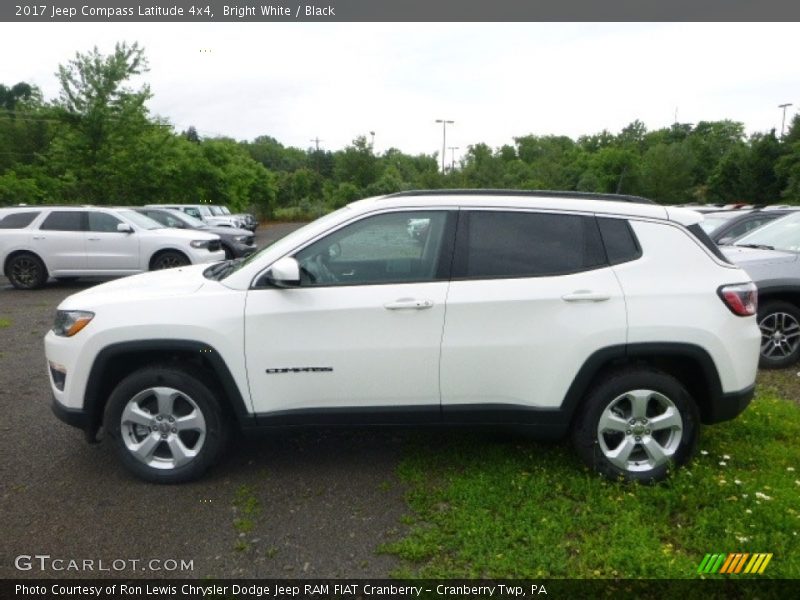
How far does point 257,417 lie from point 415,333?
3.64 ft

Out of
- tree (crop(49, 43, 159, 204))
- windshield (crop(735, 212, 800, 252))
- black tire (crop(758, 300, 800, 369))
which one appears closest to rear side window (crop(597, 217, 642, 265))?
black tire (crop(758, 300, 800, 369))

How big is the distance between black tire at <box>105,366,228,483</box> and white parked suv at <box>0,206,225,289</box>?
914 centimetres

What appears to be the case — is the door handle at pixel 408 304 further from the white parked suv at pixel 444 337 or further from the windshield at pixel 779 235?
the windshield at pixel 779 235

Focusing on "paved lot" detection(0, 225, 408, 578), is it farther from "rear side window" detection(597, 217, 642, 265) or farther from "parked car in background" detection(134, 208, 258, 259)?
"parked car in background" detection(134, 208, 258, 259)

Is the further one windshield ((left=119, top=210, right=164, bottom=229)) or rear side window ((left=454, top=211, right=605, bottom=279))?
windshield ((left=119, top=210, right=164, bottom=229))

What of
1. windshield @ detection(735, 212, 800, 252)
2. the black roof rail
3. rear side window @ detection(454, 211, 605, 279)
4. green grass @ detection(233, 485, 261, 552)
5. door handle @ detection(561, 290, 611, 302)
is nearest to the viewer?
green grass @ detection(233, 485, 261, 552)

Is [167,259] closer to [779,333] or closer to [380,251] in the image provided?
[380,251]

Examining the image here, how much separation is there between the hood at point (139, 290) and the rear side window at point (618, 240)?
2.57 m

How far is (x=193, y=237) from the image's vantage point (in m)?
12.8

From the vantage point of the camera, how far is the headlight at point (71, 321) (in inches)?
154

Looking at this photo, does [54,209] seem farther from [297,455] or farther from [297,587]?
[297,587]

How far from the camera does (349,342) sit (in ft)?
12.4

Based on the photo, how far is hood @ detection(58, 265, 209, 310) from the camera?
3.96 metres

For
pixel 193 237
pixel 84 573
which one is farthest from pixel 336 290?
pixel 193 237
